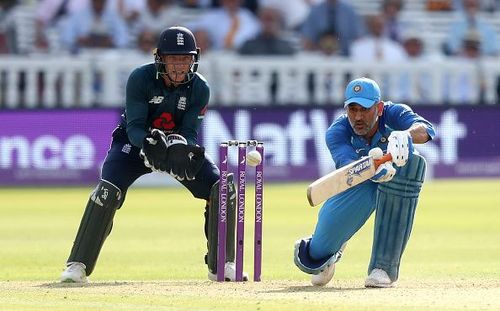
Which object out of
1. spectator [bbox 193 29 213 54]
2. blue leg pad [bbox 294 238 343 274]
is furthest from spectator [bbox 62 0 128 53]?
blue leg pad [bbox 294 238 343 274]

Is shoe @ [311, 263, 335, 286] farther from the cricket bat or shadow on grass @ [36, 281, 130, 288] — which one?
shadow on grass @ [36, 281, 130, 288]

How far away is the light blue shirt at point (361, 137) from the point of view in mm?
9117

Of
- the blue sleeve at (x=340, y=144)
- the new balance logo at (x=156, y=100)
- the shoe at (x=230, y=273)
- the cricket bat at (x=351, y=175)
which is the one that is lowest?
the shoe at (x=230, y=273)

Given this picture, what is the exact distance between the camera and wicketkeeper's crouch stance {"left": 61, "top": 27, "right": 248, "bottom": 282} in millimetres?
9555

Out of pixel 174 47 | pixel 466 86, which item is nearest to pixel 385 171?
pixel 174 47

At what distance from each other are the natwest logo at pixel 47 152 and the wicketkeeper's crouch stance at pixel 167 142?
9314mm

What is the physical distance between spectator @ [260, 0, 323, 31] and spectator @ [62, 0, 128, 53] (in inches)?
102

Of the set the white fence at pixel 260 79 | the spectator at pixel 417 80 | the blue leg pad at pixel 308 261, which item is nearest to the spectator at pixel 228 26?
the white fence at pixel 260 79

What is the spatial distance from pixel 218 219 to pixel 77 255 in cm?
101

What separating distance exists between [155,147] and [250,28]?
12.0 meters

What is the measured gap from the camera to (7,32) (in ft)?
69.5

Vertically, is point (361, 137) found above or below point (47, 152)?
above

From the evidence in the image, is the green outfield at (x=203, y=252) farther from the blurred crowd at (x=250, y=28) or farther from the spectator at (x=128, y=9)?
the spectator at (x=128, y=9)

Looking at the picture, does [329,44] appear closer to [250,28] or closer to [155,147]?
[250,28]
